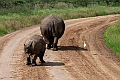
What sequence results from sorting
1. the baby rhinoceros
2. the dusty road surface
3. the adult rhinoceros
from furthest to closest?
1. the adult rhinoceros
2. the baby rhinoceros
3. the dusty road surface

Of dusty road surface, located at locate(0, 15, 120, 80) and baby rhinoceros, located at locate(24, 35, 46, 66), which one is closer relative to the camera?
dusty road surface, located at locate(0, 15, 120, 80)

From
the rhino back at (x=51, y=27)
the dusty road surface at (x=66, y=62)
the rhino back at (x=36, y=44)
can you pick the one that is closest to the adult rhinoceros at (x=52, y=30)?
the rhino back at (x=51, y=27)

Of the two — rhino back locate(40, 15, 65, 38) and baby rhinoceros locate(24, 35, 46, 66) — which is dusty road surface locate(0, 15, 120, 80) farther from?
rhino back locate(40, 15, 65, 38)

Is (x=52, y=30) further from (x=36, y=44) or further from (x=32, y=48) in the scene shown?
(x=32, y=48)

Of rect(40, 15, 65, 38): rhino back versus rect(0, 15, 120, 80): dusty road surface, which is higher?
rect(40, 15, 65, 38): rhino back

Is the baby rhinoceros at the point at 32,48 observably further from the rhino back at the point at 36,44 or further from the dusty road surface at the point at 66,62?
the dusty road surface at the point at 66,62

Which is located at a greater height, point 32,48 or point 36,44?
point 36,44

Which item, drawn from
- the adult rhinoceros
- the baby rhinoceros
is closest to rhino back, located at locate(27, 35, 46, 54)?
the baby rhinoceros

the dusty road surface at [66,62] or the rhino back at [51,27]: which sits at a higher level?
the rhino back at [51,27]

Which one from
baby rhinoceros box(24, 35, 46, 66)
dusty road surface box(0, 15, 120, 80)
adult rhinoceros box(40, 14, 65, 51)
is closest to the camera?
dusty road surface box(0, 15, 120, 80)

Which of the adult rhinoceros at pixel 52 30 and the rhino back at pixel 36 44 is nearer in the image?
the rhino back at pixel 36 44

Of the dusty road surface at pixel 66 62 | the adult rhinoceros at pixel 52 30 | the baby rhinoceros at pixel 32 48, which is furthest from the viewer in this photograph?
the adult rhinoceros at pixel 52 30

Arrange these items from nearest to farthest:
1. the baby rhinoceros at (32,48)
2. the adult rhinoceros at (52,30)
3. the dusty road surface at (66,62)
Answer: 1. the dusty road surface at (66,62)
2. the baby rhinoceros at (32,48)
3. the adult rhinoceros at (52,30)

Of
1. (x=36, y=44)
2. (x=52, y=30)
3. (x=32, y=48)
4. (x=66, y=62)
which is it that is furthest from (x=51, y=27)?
(x=32, y=48)
